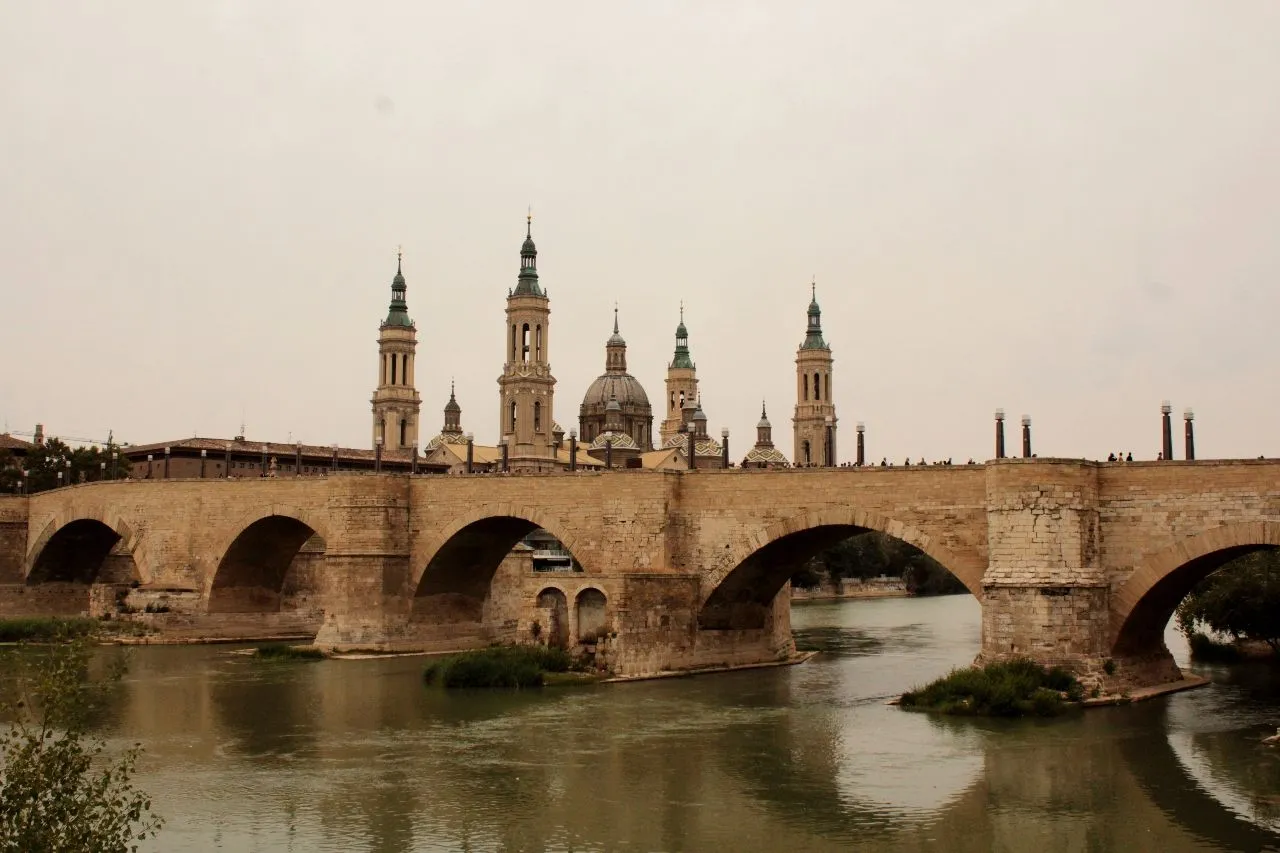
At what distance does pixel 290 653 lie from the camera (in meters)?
39.2

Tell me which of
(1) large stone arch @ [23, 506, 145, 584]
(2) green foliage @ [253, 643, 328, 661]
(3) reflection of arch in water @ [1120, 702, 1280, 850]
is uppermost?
(1) large stone arch @ [23, 506, 145, 584]

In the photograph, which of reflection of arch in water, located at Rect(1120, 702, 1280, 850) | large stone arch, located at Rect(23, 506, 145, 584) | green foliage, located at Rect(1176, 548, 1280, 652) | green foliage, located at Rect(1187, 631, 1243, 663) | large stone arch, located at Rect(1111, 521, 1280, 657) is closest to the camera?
reflection of arch in water, located at Rect(1120, 702, 1280, 850)

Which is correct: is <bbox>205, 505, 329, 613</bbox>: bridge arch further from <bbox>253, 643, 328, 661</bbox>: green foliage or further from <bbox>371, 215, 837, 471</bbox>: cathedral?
<bbox>371, 215, 837, 471</bbox>: cathedral

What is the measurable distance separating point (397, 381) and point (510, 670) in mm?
63847

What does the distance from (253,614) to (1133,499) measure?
29.6 m

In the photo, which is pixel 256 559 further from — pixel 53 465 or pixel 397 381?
pixel 397 381

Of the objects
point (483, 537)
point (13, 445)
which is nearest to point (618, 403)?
point (13, 445)

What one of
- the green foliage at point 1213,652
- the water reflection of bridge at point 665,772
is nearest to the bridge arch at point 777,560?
the water reflection of bridge at point 665,772

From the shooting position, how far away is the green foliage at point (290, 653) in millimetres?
38688

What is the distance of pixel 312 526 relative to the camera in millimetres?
42281

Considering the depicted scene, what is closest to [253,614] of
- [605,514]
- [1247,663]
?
[605,514]

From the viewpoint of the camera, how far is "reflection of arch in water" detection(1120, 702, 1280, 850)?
17703 millimetres

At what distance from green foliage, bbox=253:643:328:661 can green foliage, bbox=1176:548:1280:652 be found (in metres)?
22.7

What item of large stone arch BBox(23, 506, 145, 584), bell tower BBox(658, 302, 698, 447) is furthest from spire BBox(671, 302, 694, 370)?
large stone arch BBox(23, 506, 145, 584)
